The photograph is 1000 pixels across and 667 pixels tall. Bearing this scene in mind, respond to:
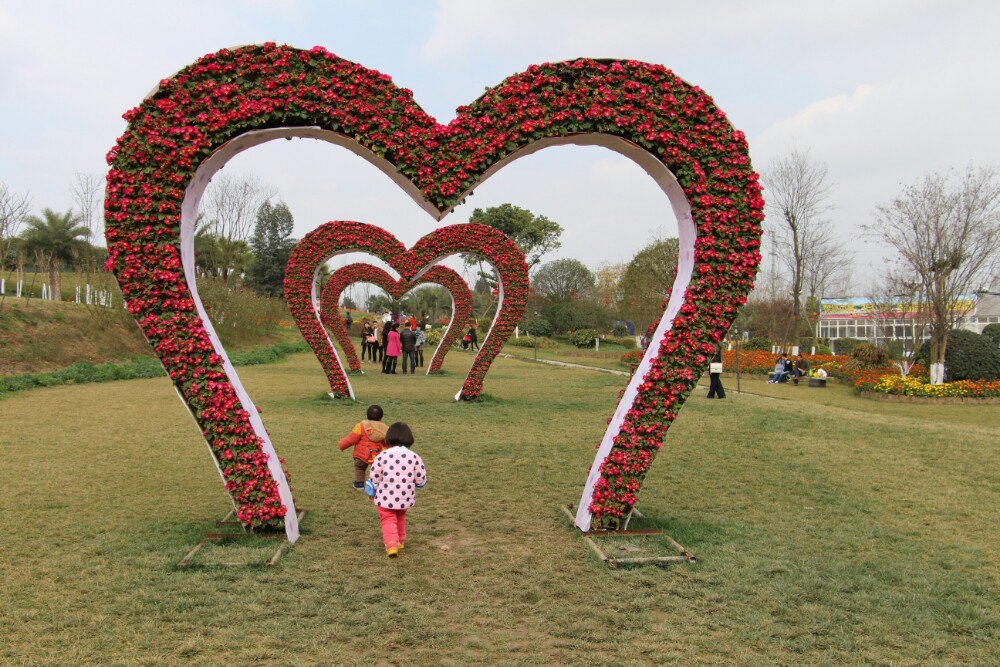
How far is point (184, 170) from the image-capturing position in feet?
16.8

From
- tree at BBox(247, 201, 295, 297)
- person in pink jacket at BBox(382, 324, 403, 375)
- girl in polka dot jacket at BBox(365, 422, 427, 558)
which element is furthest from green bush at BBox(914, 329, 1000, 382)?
tree at BBox(247, 201, 295, 297)

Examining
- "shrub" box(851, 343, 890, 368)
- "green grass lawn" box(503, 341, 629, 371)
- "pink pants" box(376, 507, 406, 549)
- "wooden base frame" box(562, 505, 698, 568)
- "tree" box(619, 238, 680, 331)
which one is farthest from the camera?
"tree" box(619, 238, 680, 331)

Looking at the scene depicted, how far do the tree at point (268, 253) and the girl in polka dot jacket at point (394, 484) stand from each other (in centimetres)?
5278

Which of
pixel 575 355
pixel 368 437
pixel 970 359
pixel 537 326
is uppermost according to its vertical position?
pixel 537 326

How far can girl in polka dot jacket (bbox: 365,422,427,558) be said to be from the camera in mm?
5211

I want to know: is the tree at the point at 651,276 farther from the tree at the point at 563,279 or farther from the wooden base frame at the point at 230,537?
the wooden base frame at the point at 230,537

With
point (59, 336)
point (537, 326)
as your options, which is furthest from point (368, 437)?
point (537, 326)

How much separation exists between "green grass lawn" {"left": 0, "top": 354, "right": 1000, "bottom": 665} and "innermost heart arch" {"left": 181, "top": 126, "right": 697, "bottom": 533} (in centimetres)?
85

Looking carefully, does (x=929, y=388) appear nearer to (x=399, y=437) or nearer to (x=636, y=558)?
(x=636, y=558)

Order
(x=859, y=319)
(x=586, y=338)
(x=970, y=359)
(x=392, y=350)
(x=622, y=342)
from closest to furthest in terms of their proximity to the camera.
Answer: (x=970, y=359) → (x=392, y=350) → (x=586, y=338) → (x=622, y=342) → (x=859, y=319)

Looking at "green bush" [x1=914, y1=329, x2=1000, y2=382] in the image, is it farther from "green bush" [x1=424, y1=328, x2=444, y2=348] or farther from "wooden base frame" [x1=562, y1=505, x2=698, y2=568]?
"green bush" [x1=424, y1=328, x2=444, y2=348]

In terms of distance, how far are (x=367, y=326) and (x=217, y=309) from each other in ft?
27.0

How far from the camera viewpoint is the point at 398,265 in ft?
54.9

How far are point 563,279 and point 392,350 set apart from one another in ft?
120
